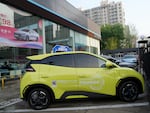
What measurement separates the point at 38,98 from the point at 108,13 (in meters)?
127

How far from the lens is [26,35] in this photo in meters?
20.8

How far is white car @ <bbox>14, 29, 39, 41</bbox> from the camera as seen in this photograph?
1959 centimetres

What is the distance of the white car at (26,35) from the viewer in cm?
1959

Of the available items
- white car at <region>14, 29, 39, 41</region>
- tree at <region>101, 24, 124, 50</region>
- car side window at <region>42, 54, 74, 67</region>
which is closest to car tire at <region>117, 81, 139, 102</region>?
car side window at <region>42, 54, 74, 67</region>

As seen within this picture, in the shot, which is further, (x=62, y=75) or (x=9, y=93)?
(x=9, y=93)

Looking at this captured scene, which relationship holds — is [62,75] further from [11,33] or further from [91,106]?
[11,33]

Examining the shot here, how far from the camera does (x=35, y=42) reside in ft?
73.0

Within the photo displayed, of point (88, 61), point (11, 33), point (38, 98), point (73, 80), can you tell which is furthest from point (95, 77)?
point (11, 33)

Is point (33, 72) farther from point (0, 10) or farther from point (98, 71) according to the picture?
point (0, 10)

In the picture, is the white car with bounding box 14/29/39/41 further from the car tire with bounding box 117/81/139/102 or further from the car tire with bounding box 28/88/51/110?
the car tire with bounding box 117/81/139/102

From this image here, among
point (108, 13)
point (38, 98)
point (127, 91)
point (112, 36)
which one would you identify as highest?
point (108, 13)

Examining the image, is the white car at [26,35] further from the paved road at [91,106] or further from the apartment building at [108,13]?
the apartment building at [108,13]

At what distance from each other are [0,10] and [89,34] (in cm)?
2654

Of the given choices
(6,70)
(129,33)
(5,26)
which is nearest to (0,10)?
(5,26)
